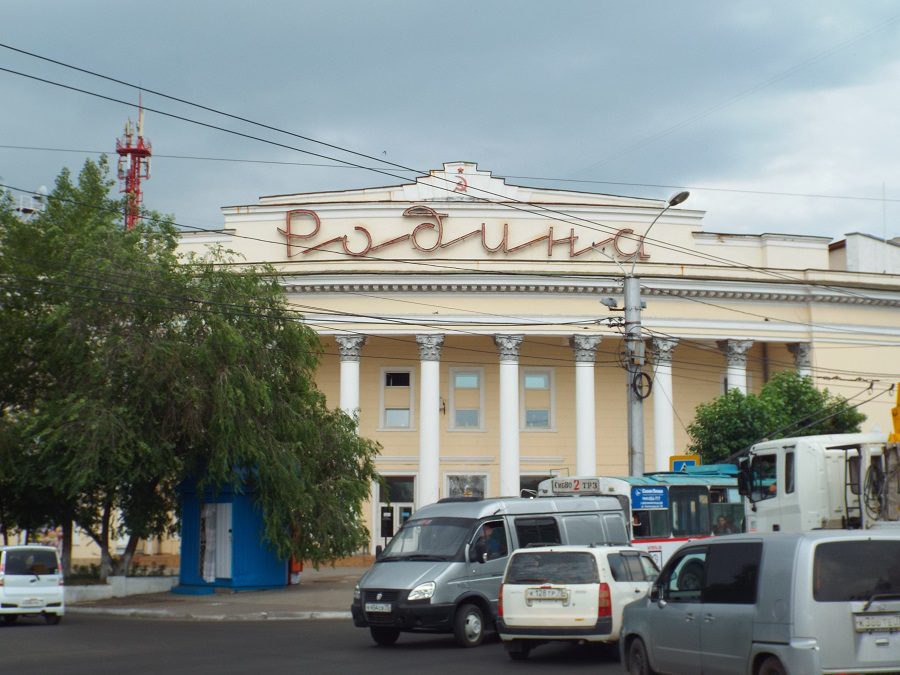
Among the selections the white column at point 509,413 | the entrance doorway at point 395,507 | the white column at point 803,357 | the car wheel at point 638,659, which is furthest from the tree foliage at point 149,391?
the white column at point 803,357

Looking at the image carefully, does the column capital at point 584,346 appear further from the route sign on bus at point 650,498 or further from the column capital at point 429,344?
the route sign on bus at point 650,498

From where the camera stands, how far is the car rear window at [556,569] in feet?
53.1

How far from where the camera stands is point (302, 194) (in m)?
52.1

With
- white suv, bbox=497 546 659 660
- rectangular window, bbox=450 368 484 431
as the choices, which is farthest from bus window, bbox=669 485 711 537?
rectangular window, bbox=450 368 484 431

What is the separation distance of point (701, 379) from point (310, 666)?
129ft

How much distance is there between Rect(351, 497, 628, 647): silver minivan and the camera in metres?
18.0

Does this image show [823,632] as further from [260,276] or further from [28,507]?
[28,507]

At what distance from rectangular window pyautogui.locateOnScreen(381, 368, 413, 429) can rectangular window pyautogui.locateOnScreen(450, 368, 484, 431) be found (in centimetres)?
188

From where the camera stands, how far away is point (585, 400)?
48344 mm

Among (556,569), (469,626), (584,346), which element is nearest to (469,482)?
(584,346)

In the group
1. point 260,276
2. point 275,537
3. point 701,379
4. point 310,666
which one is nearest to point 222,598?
point 275,537

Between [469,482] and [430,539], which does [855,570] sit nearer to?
[430,539]

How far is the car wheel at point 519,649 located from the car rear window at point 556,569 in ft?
2.68

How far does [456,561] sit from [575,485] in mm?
8435
